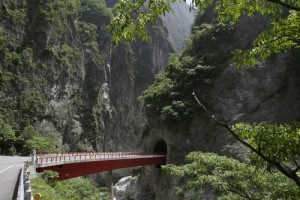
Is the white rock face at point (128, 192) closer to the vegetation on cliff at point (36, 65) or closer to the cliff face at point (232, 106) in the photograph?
the cliff face at point (232, 106)

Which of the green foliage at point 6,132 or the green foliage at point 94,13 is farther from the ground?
the green foliage at point 94,13

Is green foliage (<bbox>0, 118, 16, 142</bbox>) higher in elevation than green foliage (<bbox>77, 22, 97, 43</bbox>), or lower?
lower

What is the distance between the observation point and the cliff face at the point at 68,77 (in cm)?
4897

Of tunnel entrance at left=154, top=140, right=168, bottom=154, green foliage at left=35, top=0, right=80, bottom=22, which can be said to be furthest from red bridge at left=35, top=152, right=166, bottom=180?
green foliage at left=35, top=0, right=80, bottom=22

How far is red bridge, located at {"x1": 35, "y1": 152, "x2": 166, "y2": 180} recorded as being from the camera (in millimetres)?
22672

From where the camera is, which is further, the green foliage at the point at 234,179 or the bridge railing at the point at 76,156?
the bridge railing at the point at 76,156

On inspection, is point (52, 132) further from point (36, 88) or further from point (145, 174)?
point (145, 174)

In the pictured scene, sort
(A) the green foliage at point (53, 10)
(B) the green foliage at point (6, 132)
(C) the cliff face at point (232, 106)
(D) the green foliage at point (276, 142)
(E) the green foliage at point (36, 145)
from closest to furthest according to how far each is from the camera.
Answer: (D) the green foliage at point (276, 142)
(C) the cliff face at point (232, 106)
(B) the green foliage at point (6, 132)
(E) the green foliage at point (36, 145)
(A) the green foliage at point (53, 10)

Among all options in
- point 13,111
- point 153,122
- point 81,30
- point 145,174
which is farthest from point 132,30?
point 81,30

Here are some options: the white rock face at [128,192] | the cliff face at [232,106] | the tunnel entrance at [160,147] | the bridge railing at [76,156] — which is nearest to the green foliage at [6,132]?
the bridge railing at [76,156]

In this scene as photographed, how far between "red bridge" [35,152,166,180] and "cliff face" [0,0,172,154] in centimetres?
1203

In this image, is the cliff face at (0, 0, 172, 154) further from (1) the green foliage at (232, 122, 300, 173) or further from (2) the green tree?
(1) the green foliage at (232, 122, 300, 173)

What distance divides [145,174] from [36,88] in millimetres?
24005

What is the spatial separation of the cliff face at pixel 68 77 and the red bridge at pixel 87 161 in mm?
12033
